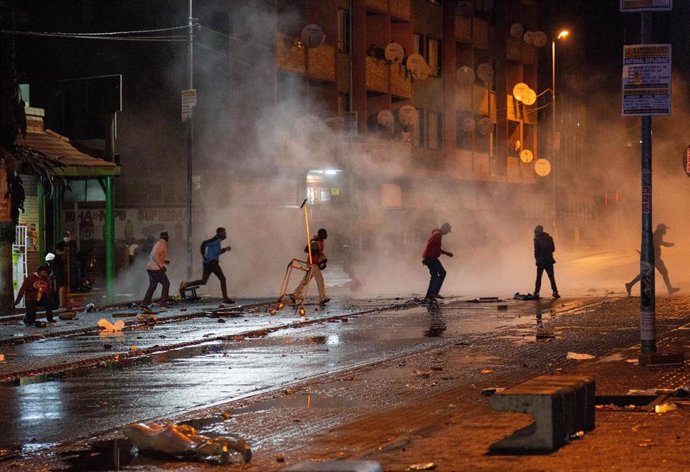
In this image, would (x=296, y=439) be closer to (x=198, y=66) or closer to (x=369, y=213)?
(x=198, y=66)

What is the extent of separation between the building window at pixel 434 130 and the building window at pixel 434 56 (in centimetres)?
180

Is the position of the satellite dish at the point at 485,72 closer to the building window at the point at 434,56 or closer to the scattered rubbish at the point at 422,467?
the building window at the point at 434,56

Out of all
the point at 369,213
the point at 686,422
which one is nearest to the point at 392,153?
the point at 369,213

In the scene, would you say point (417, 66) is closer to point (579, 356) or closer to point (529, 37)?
point (529, 37)

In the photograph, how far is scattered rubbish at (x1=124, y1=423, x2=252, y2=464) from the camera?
8219mm

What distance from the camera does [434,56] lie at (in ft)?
163

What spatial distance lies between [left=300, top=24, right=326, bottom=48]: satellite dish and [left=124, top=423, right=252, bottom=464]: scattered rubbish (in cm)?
2882

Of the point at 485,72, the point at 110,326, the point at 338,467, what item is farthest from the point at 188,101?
the point at 485,72

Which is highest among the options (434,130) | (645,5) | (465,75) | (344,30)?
(344,30)

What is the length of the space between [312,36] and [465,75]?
12841mm

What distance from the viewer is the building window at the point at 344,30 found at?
4191cm

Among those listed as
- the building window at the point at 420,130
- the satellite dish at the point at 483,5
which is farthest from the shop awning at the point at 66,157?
the satellite dish at the point at 483,5

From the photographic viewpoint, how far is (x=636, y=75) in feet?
41.5

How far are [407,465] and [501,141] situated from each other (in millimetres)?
48147
